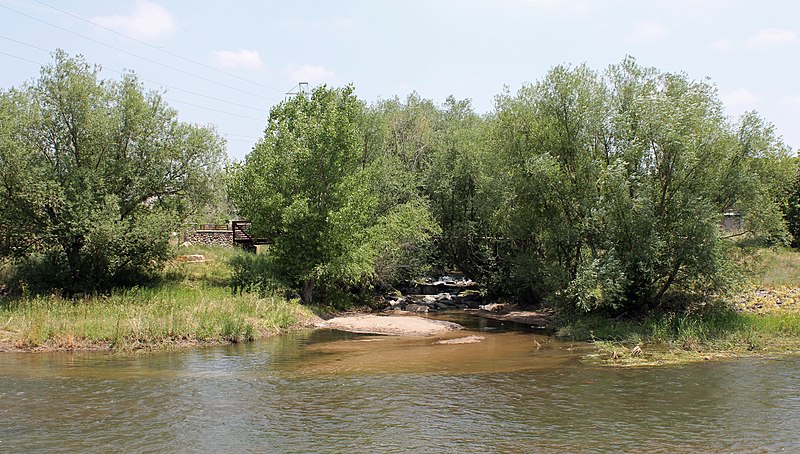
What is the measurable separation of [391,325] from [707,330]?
13.7m

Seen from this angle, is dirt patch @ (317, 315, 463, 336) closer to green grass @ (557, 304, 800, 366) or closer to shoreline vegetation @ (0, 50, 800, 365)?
shoreline vegetation @ (0, 50, 800, 365)

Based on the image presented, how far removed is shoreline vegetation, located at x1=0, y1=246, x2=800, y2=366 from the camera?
22.6 m

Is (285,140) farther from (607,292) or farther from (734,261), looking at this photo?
(734,261)

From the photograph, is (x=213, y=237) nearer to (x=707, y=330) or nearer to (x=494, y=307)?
(x=494, y=307)

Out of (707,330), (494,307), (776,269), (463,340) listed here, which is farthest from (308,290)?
(776,269)

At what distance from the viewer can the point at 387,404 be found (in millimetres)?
15453

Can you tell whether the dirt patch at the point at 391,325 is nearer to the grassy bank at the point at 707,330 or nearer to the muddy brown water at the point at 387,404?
the grassy bank at the point at 707,330

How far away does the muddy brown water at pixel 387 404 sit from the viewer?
41.1 ft

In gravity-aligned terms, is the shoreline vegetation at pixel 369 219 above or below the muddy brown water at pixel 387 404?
above

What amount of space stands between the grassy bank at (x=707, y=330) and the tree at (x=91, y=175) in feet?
69.7

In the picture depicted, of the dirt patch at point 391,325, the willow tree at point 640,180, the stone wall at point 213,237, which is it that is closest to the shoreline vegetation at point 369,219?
the willow tree at point 640,180

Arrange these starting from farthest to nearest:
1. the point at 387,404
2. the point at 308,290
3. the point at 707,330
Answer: the point at 308,290 → the point at 707,330 → the point at 387,404

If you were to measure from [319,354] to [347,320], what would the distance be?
9629 mm

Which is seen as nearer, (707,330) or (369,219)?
(707,330)
